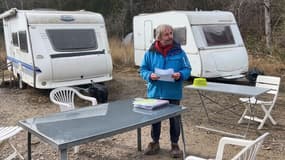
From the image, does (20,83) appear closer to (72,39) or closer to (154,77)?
(72,39)

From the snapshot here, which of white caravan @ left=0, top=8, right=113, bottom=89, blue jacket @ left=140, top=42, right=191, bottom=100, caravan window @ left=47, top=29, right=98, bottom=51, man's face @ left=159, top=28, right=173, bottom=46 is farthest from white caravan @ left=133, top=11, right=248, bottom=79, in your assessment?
man's face @ left=159, top=28, right=173, bottom=46

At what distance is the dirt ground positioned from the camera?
4098 mm

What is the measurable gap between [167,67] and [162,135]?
1426 mm

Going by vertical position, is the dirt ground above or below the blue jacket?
below

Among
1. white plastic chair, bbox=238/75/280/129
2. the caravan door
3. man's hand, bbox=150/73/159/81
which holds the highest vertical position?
man's hand, bbox=150/73/159/81

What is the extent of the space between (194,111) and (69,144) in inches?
160

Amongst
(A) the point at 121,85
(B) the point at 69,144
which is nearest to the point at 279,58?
(A) the point at 121,85

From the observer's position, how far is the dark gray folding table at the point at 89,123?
2.46 m

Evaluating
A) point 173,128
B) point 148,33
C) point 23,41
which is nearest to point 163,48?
point 173,128

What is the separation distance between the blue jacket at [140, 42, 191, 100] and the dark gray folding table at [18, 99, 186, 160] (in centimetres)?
38

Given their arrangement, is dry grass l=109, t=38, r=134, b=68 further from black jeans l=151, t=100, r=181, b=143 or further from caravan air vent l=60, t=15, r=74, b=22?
black jeans l=151, t=100, r=181, b=143

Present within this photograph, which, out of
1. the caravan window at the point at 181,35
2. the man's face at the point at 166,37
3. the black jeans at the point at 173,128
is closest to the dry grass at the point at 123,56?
the caravan window at the point at 181,35

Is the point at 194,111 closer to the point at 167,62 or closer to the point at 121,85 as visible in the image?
the point at 167,62

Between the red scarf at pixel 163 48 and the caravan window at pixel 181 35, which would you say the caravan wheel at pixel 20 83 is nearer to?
the caravan window at pixel 181 35
